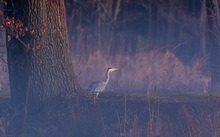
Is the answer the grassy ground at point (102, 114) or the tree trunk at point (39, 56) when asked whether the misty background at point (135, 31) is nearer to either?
the tree trunk at point (39, 56)

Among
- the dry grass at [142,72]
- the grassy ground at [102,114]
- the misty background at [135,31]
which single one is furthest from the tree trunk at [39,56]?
the misty background at [135,31]

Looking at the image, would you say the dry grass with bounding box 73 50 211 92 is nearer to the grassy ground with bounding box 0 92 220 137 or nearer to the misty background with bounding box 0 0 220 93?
the misty background with bounding box 0 0 220 93

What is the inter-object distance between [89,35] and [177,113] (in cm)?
2177

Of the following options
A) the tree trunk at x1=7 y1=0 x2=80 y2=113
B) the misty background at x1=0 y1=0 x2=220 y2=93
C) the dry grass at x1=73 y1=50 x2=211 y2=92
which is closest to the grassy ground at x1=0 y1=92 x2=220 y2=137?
the tree trunk at x1=7 y1=0 x2=80 y2=113

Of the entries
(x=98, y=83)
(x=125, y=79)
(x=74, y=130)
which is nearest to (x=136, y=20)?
(x=125, y=79)

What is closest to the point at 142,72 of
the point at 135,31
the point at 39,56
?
the point at 39,56

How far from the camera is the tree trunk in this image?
14570 mm

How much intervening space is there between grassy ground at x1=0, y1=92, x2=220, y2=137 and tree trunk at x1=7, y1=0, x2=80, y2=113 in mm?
296

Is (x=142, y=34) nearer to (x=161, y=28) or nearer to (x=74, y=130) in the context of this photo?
(x=161, y=28)

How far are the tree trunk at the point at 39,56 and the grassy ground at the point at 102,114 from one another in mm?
296

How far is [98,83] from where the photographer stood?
16.3 metres

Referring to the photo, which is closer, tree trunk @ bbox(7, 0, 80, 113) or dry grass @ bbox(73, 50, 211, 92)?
tree trunk @ bbox(7, 0, 80, 113)

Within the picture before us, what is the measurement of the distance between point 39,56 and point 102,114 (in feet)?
5.49

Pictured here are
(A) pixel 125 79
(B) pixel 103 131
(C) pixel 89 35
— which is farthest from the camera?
(C) pixel 89 35
